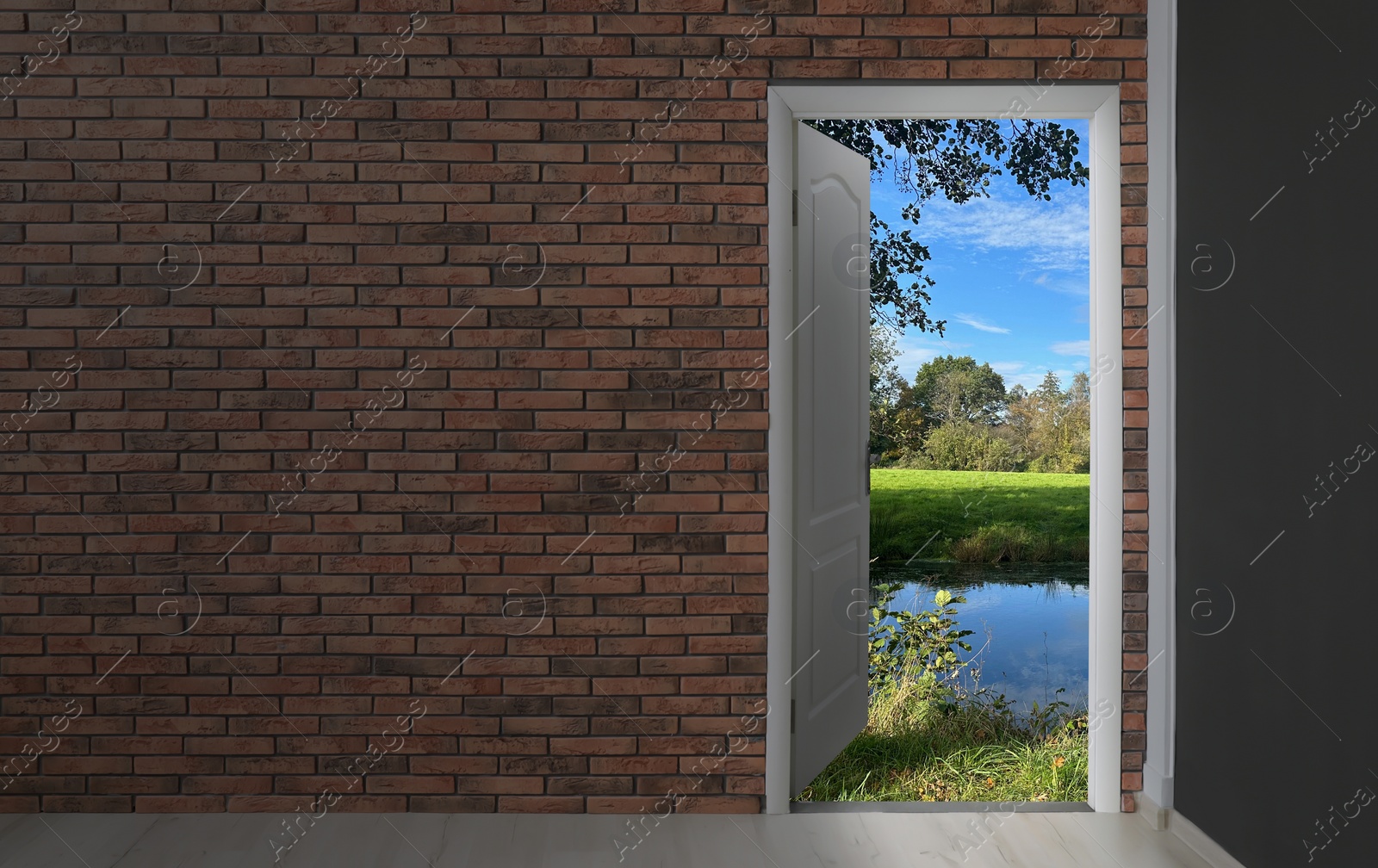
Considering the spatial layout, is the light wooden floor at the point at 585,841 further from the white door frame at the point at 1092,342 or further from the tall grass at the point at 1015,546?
the tall grass at the point at 1015,546

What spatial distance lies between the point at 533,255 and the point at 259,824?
196 cm

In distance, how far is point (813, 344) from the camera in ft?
9.25

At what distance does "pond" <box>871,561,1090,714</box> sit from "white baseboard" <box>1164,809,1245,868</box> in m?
3.86

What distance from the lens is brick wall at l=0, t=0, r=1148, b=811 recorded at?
254cm

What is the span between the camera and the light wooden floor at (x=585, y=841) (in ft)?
7.61

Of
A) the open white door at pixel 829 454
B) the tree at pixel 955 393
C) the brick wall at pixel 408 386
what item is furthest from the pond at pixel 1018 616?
the brick wall at pixel 408 386

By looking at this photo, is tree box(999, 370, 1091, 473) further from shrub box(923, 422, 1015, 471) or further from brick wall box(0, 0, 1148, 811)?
brick wall box(0, 0, 1148, 811)

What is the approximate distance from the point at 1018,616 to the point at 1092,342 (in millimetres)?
5810

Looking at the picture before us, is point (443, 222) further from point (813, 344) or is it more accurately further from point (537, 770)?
point (537, 770)

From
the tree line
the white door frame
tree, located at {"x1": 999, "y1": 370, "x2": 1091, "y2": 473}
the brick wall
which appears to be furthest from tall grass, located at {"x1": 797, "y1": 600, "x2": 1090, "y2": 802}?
tree, located at {"x1": 999, "y1": 370, "x2": 1091, "y2": 473}

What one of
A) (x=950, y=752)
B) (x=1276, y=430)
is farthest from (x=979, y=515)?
(x=1276, y=430)

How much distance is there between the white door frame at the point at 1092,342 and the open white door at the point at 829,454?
0.11 metres

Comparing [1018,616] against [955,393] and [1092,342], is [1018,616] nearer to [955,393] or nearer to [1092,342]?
[955,393]

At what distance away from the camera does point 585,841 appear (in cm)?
244
